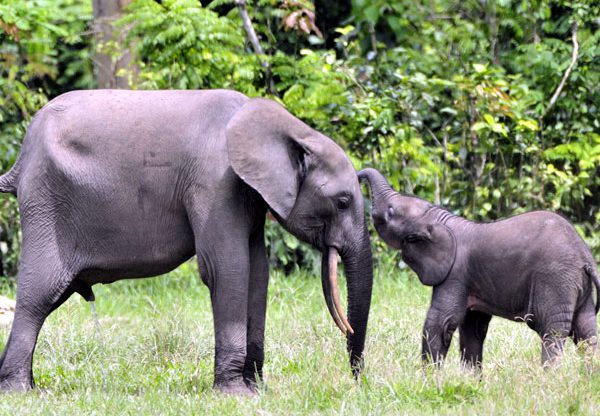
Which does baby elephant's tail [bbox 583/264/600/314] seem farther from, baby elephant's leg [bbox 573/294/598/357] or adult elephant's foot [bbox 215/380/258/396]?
adult elephant's foot [bbox 215/380/258/396]

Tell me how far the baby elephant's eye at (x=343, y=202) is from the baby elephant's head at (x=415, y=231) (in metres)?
0.83

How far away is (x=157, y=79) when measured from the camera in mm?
11602

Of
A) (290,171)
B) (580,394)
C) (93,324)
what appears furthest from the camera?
(93,324)

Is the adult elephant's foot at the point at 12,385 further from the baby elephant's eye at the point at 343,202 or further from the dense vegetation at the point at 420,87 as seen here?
the dense vegetation at the point at 420,87

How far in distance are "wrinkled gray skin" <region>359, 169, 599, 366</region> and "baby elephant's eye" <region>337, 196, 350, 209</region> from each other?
84 cm

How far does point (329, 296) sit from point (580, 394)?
1.68m

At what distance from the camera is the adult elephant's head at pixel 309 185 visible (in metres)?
6.59

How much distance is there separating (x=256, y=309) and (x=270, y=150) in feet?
3.56

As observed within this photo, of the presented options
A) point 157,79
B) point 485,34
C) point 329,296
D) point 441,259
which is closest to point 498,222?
point 441,259

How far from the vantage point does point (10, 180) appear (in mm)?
7277

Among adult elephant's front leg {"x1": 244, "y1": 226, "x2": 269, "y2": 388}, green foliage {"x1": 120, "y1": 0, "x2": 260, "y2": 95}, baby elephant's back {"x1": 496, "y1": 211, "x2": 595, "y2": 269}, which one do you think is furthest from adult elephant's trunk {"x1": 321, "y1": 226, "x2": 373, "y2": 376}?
green foliage {"x1": 120, "y1": 0, "x2": 260, "y2": 95}

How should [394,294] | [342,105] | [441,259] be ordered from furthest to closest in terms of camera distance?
[342,105], [394,294], [441,259]

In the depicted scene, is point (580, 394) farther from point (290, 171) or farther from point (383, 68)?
point (383, 68)

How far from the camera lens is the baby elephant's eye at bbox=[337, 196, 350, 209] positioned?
22.1ft
